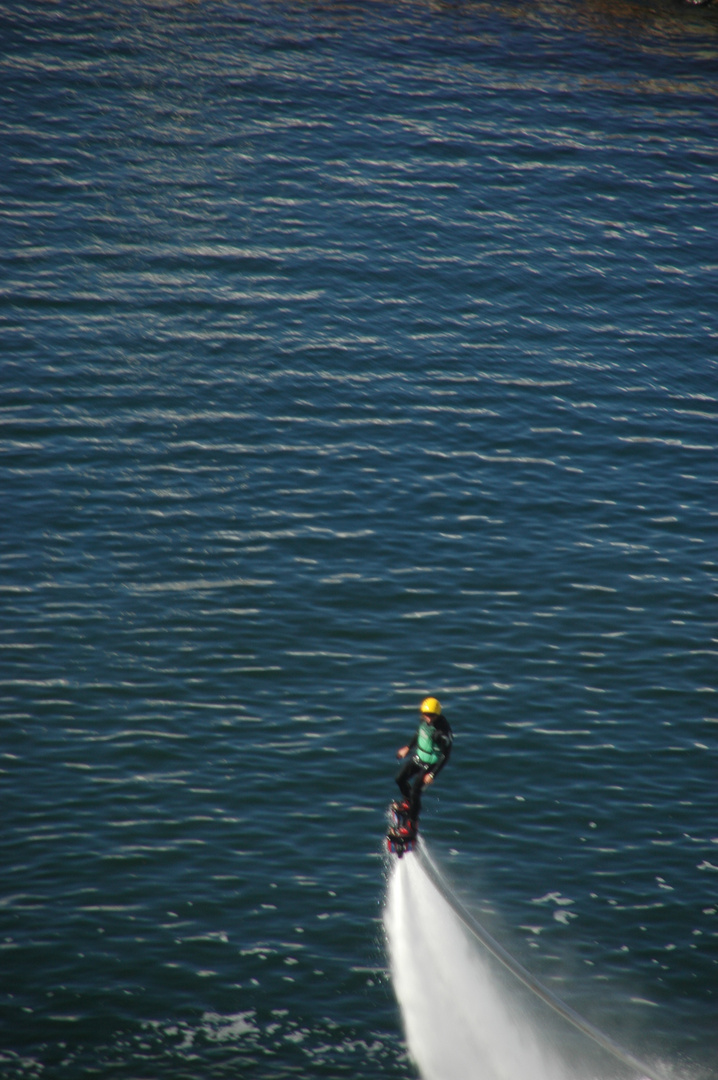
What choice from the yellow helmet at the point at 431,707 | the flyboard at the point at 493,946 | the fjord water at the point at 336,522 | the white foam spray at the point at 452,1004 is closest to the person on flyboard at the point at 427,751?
the yellow helmet at the point at 431,707

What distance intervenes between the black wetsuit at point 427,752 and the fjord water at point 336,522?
5378 mm

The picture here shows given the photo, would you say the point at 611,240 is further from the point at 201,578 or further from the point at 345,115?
the point at 201,578

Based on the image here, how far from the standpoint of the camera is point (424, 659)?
37.0m

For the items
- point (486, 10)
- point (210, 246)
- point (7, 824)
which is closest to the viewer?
point (7, 824)

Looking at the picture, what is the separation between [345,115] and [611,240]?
20.5 metres

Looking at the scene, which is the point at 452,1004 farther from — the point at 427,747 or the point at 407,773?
the point at 427,747

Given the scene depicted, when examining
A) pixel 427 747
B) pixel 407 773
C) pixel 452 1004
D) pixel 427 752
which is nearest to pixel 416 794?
pixel 407 773

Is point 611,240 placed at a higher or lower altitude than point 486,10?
lower

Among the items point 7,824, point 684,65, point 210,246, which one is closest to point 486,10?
point 684,65

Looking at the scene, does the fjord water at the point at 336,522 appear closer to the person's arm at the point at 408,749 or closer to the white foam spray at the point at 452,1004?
the white foam spray at the point at 452,1004

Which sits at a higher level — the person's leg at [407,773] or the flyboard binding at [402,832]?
the person's leg at [407,773]

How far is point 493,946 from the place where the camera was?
27516 mm

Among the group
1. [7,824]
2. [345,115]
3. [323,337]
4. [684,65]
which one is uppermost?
[684,65]

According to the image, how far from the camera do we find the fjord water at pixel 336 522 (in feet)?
91.1
